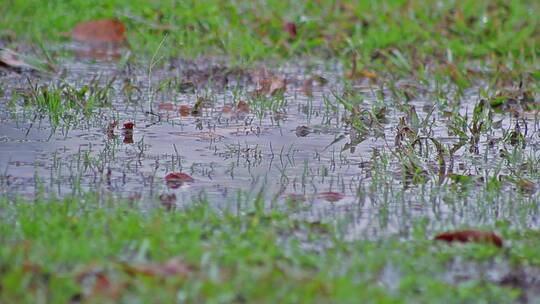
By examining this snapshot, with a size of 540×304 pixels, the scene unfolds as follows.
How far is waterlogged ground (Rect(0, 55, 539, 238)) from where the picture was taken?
440cm

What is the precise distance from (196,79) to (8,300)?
Result: 3.97 metres

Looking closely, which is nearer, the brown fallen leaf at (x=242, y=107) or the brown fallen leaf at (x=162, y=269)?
the brown fallen leaf at (x=162, y=269)

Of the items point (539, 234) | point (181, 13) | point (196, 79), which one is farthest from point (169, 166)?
point (181, 13)

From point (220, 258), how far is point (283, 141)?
207 cm

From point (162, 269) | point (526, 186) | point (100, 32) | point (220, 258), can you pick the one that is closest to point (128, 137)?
point (526, 186)

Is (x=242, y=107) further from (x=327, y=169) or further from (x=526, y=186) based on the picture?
(x=526, y=186)

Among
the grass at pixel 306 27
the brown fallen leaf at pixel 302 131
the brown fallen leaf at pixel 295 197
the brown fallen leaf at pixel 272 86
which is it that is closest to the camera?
the brown fallen leaf at pixel 295 197

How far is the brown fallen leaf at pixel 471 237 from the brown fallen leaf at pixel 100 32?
4617 millimetres

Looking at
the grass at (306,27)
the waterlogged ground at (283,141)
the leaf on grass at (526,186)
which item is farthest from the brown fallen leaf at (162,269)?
the grass at (306,27)

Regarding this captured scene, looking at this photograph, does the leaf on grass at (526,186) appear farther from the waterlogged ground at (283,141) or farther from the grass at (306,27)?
the grass at (306,27)

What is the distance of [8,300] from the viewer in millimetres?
3025

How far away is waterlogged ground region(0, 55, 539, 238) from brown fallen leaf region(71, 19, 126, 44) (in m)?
0.69

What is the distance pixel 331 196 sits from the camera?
4.44 meters

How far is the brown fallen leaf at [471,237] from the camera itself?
12.5 ft
